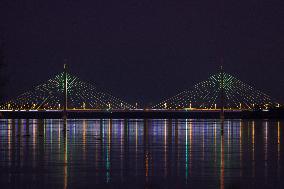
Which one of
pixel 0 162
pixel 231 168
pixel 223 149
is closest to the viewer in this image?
pixel 231 168

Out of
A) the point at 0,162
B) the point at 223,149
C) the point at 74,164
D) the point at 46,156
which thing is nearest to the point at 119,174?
the point at 74,164

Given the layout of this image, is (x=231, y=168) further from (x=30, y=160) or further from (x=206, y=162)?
(x=30, y=160)

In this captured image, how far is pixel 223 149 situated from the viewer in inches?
1104

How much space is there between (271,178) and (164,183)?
98.0 inches

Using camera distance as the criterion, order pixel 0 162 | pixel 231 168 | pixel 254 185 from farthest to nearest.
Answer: pixel 0 162 < pixel 231 168 < pixel 254 185

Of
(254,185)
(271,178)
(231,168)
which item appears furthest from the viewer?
(231,168)

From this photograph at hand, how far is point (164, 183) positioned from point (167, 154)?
28.8ft

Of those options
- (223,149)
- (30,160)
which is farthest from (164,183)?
(223,149)

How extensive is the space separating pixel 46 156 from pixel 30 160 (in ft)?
5.34

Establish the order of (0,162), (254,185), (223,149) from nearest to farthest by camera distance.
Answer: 1. (254,185)
2. (0,162)
3. (223,149)

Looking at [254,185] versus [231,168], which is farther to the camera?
[231,168]

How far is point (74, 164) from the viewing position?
21016mm

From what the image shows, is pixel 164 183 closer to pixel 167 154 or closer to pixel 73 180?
pixel 73 180

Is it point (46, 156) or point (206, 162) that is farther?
point (46, 156)
